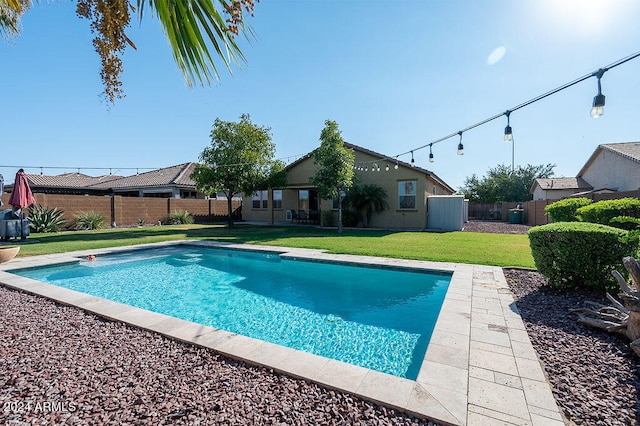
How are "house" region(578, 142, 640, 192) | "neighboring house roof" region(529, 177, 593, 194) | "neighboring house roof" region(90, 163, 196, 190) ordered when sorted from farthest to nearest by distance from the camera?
"neighboring house roof" region(90, 163, 196, 190) < "neighboring house roof" region(529, 177, 593, 194) < "house" region(578, 142, 640, 192)

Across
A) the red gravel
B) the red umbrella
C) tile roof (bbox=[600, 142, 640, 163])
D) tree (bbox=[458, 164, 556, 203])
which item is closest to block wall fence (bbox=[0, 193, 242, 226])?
the red umbrella

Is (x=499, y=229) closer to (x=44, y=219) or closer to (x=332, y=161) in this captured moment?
(x=332, y=161)

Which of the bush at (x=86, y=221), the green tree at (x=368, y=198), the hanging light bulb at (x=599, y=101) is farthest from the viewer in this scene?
the green tree at (x=368, y=198)

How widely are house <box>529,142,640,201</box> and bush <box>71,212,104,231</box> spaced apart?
27.7 meters

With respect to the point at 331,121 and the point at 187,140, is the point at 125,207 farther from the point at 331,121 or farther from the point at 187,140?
the point at 331,121

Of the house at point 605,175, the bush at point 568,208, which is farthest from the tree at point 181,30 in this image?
the house at point 605,175

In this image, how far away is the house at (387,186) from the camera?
1694 cm

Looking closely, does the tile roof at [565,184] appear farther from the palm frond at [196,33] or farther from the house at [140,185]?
the palm frond at [196,33]

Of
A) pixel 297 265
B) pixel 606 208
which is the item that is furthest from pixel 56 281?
pixel 606 208

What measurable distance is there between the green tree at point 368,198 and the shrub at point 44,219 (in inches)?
603

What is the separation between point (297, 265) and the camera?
29.1ft

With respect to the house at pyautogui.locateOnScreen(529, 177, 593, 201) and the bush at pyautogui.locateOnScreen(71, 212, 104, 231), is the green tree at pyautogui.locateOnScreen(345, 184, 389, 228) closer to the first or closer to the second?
the bush at pyautogui.locateOnScreen(71, 212, 104, 231)

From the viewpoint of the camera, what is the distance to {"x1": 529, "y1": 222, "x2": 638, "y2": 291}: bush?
4739 mm

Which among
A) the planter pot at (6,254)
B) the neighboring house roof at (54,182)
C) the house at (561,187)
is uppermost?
the neighboring house roof at (54,182)
